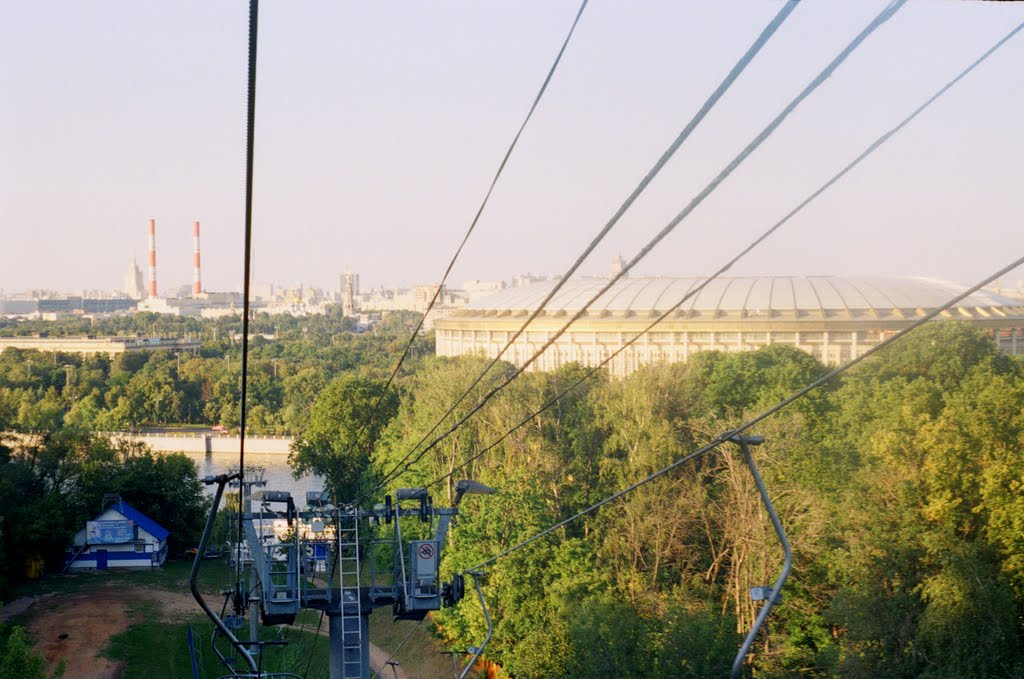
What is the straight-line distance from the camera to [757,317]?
5094 centimetres

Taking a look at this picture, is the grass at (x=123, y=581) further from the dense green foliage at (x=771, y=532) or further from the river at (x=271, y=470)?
the river at (x=271, y=470)

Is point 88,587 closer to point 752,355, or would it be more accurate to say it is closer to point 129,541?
point 129,541

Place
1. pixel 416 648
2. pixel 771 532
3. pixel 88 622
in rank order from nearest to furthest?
pixel 771 532 → pixel 416 648 → pixel 88 622

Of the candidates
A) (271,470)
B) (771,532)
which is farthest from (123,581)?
(271,470)

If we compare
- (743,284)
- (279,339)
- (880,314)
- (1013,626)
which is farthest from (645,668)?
(279,339)

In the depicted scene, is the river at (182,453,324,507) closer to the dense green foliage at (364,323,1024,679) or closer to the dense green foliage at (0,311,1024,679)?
the dense green foliage at (0,311,1024,679)

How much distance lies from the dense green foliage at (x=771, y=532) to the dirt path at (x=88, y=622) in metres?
4.04

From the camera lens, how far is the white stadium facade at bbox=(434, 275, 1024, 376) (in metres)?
49.1

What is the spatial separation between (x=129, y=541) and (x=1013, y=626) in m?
25.5

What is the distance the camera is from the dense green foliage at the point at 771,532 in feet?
56.5

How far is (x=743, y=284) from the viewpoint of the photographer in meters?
54.8

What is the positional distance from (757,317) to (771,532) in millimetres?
30639

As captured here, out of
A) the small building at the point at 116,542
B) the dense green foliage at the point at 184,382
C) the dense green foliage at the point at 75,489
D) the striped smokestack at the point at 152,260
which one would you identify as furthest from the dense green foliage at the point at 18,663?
the striped smokestack at the point at 152,260

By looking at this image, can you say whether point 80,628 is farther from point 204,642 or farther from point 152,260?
point 152,260
